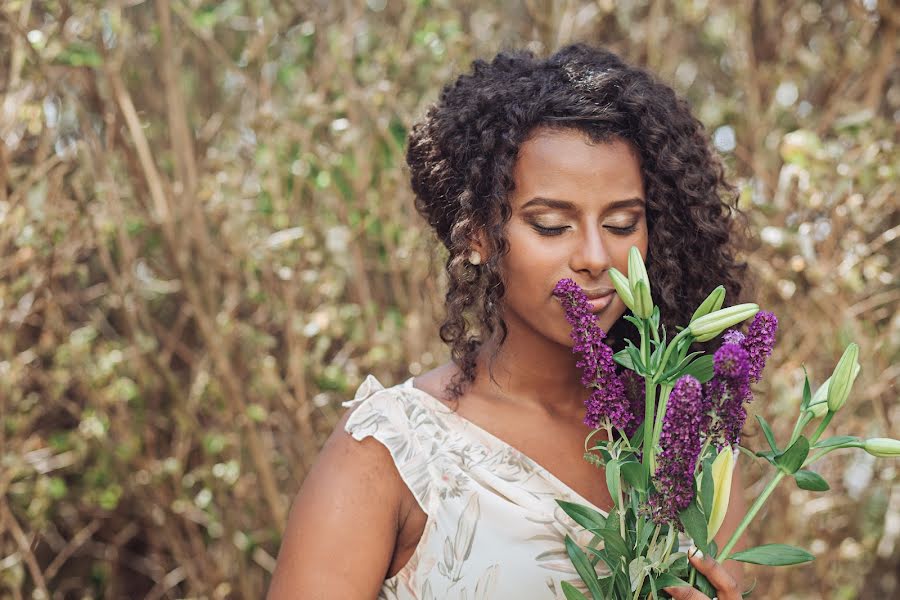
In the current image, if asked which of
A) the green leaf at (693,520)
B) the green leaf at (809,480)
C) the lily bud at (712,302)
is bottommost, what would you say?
the green leaf at (693,520)

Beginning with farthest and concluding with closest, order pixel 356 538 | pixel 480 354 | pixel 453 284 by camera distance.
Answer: pixel 480 354 < pixel 453 284 < pixel 356 538

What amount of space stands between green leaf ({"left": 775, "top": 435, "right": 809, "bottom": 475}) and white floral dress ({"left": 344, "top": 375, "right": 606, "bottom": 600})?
0.50 m

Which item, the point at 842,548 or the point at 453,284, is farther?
the point at 842,548

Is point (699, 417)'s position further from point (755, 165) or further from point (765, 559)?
point (755, 165)

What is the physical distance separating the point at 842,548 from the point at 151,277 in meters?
2.24

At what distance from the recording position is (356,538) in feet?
4.83

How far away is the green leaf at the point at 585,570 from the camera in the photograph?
1188 mm

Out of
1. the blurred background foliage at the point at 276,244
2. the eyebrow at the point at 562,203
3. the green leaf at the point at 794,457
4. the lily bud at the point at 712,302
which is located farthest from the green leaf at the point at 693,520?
the blurred background foliage at the point at 276,244

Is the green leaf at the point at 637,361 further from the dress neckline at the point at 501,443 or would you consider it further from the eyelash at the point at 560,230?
the dress neckline at the point at 501,443

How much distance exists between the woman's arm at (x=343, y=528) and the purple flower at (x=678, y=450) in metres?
0.51

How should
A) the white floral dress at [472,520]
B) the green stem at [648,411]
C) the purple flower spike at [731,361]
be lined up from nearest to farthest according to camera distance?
1. the purple flower spike at [731,361]
2. the green stem at [648,411]
3. the white floral dress at [472,520]

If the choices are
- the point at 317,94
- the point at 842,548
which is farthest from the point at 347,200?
the point at 842,548

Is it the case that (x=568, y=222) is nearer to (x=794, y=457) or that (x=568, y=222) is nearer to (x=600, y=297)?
(x=600, y=297)

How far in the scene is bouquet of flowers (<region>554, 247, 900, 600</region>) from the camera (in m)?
1.06
